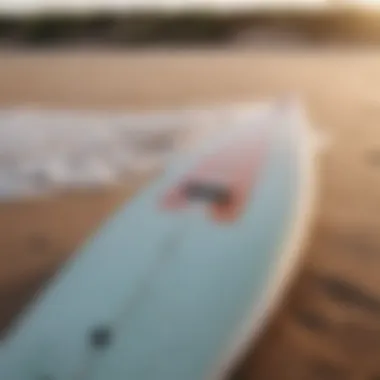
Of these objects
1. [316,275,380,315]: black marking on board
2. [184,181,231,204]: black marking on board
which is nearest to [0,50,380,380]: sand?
[316,275,380,315]: black marking on board

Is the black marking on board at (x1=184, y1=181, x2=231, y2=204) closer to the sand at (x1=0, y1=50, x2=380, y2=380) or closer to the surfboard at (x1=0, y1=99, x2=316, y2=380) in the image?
the surfboard at (x1=0, y1=99, x2=316, y2=380)

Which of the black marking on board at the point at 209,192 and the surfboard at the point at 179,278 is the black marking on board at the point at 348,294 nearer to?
the surfboard at the point at 179,278

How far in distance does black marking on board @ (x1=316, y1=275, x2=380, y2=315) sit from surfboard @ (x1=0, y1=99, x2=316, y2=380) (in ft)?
0.14

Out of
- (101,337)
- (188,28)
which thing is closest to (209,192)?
(101,337)

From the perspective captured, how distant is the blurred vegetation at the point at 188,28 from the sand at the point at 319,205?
0.28ft

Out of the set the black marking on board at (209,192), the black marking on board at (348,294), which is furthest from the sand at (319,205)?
the black marking on board at (209,192)

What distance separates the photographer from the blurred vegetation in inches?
77.4

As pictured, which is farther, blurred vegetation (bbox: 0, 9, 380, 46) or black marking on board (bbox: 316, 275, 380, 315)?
blurred vegetation (bbox: 0, 9, 380, 46)

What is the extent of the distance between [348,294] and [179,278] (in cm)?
20

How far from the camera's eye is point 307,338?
2.68 feet

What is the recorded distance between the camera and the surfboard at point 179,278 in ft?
2.38

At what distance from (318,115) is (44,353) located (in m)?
0.87

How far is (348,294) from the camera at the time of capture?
89cm

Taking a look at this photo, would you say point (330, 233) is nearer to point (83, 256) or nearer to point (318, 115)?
point (83, 256)
